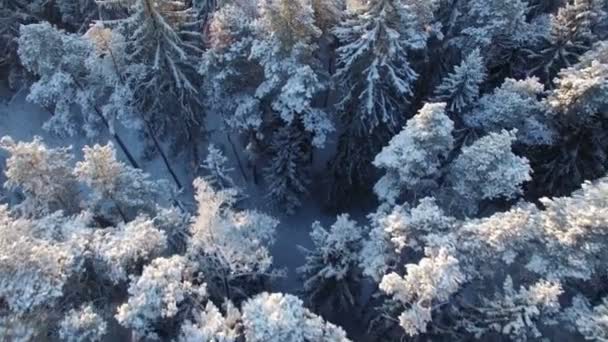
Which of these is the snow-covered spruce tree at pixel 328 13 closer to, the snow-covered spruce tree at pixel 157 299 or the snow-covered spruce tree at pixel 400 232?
the snow-covered spruce tree at pixel 400 232

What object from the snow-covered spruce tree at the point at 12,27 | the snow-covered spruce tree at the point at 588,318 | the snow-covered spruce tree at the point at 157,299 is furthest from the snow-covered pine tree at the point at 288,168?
the snow-covered spruce tree at the point at 12,27

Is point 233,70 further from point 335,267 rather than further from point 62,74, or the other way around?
point 335,267

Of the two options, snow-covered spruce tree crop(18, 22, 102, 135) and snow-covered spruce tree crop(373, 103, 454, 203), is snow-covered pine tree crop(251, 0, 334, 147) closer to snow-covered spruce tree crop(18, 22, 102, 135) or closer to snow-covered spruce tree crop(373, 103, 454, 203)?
snow-covered spruce tree crop(373, 103, 454, 203)

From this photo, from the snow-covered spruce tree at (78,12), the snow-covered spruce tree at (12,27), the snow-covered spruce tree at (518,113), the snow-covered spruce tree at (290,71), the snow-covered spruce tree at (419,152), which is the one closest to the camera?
the snow-covered spruce tree at (419,152)

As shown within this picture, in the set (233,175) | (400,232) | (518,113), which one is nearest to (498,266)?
(400,232)

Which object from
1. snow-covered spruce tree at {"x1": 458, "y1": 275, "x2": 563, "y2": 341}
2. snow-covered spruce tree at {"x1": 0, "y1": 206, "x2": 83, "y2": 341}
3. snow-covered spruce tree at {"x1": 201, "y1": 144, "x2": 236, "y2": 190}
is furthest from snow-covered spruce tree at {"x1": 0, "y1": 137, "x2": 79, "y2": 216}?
snow-covered spruce tree at {"x1": 458, "y1": 275, "x2": 563, "y2": 341}

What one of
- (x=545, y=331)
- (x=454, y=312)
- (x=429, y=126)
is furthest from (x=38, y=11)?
(x=545, y=331)

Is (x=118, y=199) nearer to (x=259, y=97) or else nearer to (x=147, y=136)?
(x=259, y=97)
